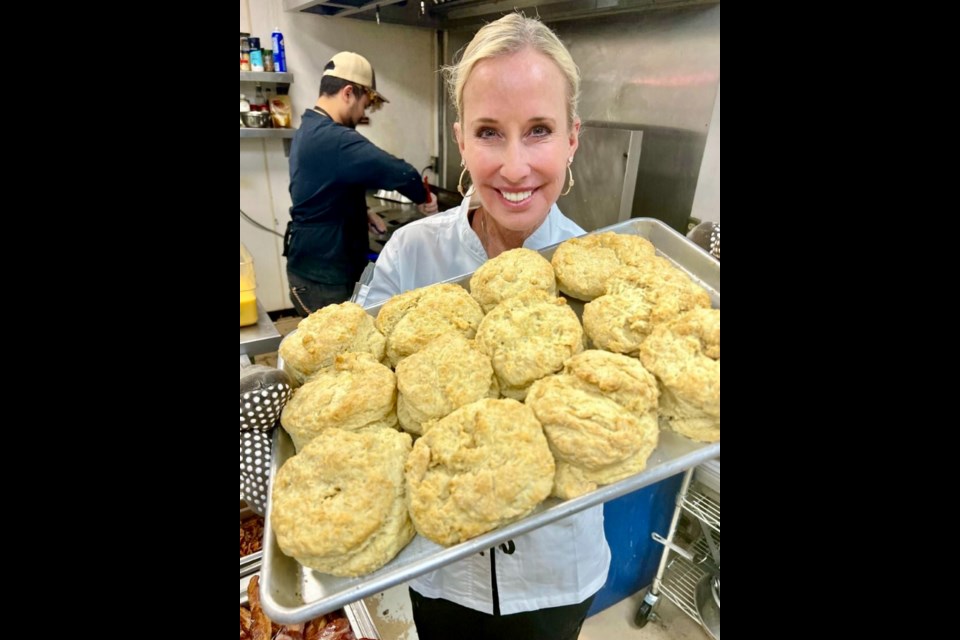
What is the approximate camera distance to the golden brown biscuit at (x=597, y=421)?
906mm

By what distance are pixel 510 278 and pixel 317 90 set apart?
4124 mm

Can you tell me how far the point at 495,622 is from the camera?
1.73 meters

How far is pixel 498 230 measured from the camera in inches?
74.0

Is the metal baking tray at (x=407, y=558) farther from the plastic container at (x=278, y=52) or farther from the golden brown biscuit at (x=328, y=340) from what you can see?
the plastic container at (x=278, y=52)

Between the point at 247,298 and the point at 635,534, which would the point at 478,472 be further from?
the point at 247,298

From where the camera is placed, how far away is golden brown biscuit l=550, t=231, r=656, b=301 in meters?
1.34

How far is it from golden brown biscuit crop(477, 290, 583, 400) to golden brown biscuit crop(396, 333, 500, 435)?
1.5 inches

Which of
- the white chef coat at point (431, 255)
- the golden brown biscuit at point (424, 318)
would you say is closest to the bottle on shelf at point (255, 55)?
the white chef coat at point (431, 255)

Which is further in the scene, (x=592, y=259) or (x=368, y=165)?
(x=368, y=165)

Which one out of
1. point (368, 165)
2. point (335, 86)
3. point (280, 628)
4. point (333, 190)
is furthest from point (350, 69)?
point (280, 628)

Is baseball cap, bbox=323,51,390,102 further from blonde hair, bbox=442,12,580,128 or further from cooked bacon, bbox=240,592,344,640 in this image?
cooked bacon, bbox=240,592,344,640
